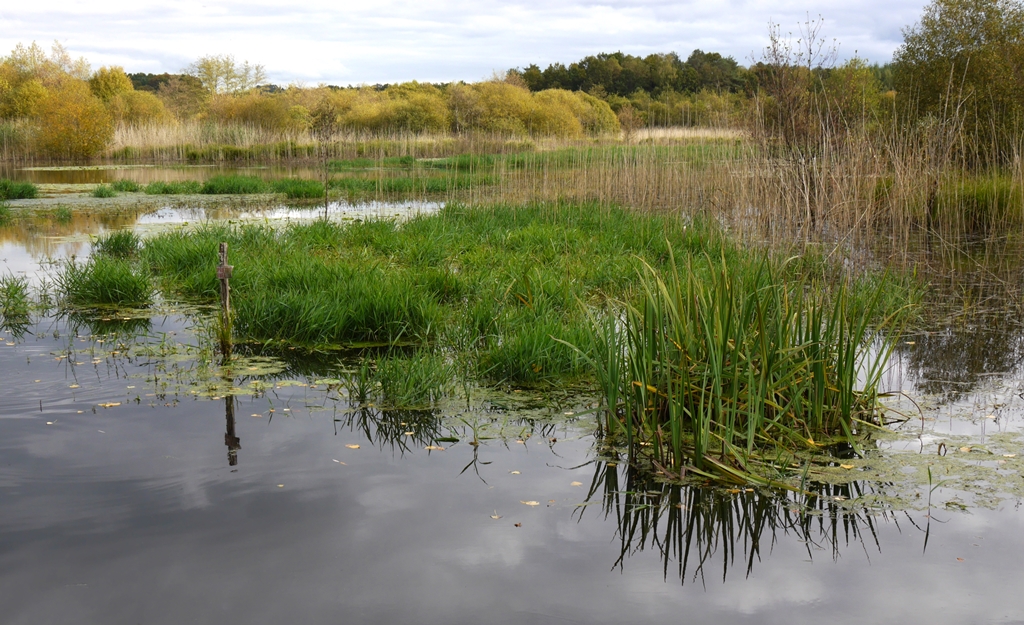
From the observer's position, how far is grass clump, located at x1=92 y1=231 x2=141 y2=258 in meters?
9.02

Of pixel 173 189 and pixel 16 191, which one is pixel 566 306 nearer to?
pixel 173 189

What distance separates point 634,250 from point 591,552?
5.76 m

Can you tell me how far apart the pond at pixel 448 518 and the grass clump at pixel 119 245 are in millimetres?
4564

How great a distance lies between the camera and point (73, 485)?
3428 mm

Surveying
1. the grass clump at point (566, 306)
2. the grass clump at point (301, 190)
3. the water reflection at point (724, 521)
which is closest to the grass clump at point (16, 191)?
the grass clump at point (301, 190)

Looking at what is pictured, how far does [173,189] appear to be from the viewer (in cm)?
1708

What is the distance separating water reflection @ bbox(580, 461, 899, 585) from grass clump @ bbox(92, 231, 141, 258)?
296 inches

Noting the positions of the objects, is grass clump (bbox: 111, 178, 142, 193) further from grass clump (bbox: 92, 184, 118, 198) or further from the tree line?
the tree line

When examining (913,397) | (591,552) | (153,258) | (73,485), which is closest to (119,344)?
(73,485)

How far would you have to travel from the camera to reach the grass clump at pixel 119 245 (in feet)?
29.6

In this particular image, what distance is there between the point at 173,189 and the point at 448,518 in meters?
16.0

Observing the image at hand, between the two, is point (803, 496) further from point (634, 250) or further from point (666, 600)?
point (634, 250)

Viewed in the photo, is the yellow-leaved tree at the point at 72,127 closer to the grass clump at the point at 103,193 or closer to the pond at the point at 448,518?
the grass clump at the point at 103,193

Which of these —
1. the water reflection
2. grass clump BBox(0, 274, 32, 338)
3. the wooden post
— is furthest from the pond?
grass clump BBox(0, 274, 32, 338)
